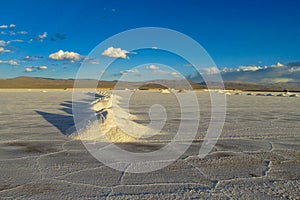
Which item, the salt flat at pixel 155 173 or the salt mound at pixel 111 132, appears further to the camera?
the salt mound at pixel 111 132

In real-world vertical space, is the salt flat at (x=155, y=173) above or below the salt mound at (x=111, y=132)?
below

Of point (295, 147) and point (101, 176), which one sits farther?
point (295, 147)

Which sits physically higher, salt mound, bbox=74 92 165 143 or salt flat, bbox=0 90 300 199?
salt mound, bbox=74 92 165 143

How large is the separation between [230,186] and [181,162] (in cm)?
110

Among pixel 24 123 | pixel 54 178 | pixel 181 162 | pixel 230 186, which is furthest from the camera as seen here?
pixel 24 123

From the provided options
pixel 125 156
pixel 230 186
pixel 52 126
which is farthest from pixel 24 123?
pixel 230 186

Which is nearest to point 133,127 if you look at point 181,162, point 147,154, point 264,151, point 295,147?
point 147,154

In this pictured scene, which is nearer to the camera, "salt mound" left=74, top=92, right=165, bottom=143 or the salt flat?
the salt flat

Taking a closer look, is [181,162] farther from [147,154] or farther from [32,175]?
[32,175]

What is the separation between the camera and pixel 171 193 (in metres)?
2.97

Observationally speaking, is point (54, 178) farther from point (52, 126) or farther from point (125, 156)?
point (52, 126)

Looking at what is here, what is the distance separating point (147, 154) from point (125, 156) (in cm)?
39

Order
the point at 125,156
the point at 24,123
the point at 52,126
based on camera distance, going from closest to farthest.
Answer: the point at 125,156, the point at 52,126, the point at 24,123

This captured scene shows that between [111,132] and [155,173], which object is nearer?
[155,173]
